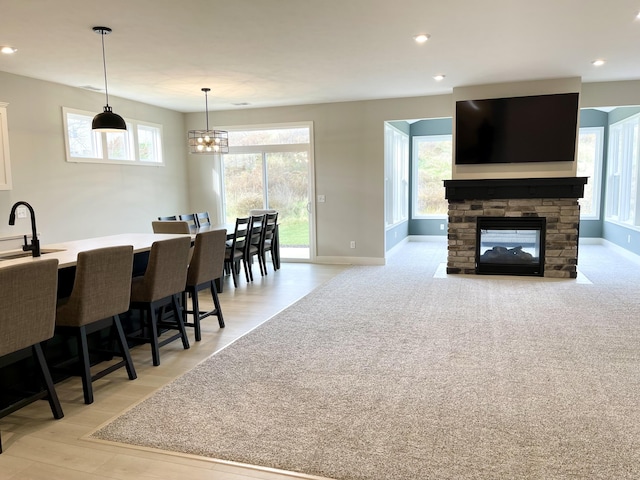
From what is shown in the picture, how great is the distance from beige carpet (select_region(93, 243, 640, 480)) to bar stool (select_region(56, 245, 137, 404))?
52 cm

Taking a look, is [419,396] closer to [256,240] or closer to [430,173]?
[256,240]

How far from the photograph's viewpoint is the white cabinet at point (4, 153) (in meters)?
4.87

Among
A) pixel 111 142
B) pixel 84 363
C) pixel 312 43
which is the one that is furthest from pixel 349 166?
pixel 84 363

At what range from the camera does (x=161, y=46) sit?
4.38 meters

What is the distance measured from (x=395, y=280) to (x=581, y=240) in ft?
17.4

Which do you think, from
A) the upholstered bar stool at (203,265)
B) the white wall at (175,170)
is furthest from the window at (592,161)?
the upholstered bar stool at (203,265)

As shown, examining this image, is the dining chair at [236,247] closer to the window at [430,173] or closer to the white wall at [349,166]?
the white wall at [349,166]

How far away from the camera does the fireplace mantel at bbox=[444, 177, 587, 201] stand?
6.36m

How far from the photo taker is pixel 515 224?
22.0ft

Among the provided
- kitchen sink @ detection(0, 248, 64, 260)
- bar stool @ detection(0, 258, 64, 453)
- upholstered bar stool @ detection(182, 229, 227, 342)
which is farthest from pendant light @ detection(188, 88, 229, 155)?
bar stool @ detection(0, 258, 64, 453)

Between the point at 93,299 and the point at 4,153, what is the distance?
3.00 meters

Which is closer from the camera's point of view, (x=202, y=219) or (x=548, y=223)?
(x=548, y=223)

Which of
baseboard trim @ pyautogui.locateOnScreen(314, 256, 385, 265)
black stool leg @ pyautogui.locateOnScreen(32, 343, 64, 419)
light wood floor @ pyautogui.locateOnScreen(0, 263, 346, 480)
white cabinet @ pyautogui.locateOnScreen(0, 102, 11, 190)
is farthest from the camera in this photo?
baseboard trim @ pyautogui.locateOnScreen(314, 256, 385, 265)

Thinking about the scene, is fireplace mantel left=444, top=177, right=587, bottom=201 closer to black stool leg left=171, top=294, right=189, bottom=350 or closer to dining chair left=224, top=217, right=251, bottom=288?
dining chair left=224, top=217, right=251, bottom=288
